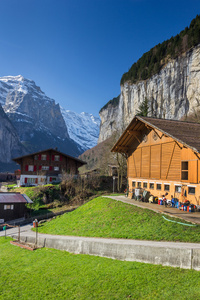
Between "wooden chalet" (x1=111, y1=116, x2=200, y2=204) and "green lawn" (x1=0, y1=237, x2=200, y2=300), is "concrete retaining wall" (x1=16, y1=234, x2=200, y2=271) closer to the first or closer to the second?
"green lawn" (x1=0, y1=237, x2=200, y2=300)

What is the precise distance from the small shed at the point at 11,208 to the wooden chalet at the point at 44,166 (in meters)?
19.2

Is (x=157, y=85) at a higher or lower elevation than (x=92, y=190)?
higher

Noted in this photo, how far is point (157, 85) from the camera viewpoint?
101 metres

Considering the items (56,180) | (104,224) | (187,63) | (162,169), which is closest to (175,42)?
(187,63)

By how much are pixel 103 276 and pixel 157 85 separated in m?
99.0

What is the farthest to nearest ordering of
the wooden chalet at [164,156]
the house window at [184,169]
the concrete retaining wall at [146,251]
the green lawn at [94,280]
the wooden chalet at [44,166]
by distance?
1. the wooden chalet at [44,166]
2. the house window at [184,169]
3. the wooden chalet at [164,156]
4. the concrete retaining wall at [146,251]
5. the green lawn at [94,280]

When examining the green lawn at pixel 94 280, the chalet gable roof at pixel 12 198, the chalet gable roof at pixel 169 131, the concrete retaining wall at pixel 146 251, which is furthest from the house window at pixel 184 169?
the chalet gable roof at pixel 12 198

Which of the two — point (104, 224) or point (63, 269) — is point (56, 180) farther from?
point (63, 269)

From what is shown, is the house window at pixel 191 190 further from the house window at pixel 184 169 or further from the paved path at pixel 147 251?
the paved path at pixel 147 251

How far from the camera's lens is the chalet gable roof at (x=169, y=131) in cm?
1967

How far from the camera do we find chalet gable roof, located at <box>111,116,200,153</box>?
64.5ft

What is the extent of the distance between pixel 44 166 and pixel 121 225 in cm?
4276

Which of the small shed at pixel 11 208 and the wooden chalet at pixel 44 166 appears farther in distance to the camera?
the wooden chalet at pixel 44 166

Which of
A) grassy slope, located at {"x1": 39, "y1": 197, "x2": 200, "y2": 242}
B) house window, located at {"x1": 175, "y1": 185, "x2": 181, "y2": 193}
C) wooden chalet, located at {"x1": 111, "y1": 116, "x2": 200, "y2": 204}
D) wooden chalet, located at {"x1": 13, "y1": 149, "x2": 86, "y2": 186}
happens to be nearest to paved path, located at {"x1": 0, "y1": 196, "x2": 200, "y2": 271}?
grassy slope, located at {"x1": 39, "y1": 197, "x2": 200, "y2": 242}
